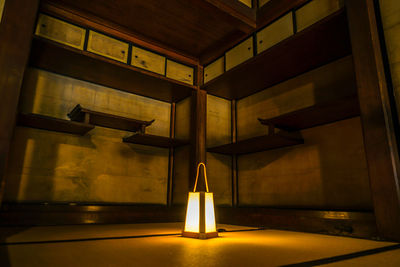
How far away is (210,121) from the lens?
4.89 metres

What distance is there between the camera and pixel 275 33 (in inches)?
143

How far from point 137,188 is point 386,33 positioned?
3961mm

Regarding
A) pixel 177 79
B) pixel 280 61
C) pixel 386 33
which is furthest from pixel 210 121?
pixel 386 33

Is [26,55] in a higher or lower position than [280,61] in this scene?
lower

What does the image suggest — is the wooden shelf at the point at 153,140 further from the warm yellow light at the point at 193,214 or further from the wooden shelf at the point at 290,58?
the warm yellow light at the point at 193,214

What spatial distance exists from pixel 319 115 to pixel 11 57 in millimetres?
3483

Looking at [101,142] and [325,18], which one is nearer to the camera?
[325,18]

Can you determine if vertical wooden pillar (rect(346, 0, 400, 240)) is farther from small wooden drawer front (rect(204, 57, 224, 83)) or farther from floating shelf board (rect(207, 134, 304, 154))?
small wooden drawer front (rect(204, 57, 224, 83))

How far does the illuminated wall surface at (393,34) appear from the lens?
2482mm

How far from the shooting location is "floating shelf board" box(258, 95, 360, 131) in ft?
9.48

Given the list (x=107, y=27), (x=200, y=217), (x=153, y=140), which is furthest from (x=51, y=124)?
(x=200, y=217)

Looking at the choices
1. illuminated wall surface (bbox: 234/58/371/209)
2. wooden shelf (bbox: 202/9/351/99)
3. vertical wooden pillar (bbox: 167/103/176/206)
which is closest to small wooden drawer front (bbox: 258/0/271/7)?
wooden shelf (bbox: 202/9/351/99)

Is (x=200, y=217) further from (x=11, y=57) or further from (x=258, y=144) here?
(x=11, y=57)

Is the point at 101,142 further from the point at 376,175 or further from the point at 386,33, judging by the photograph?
the point at 386,33
